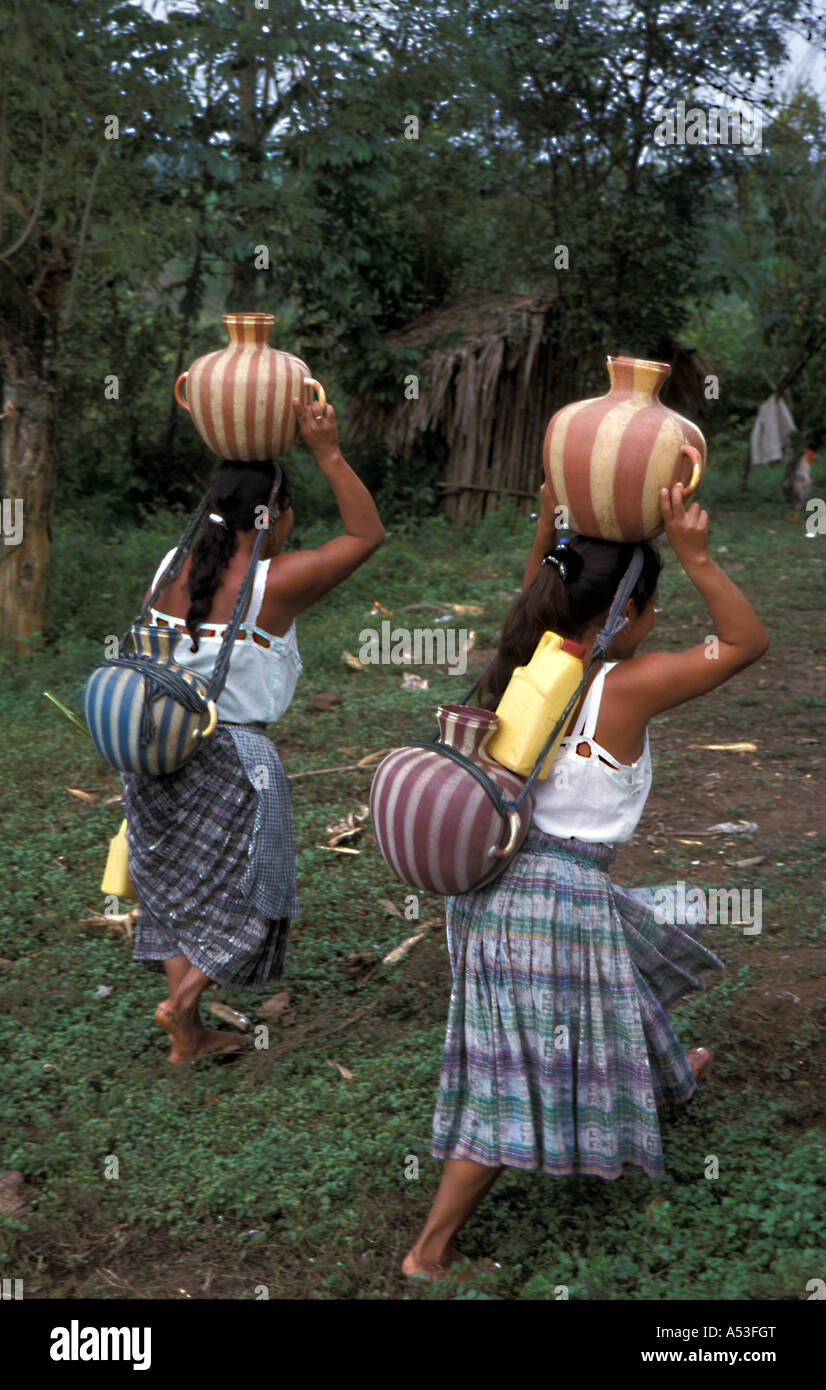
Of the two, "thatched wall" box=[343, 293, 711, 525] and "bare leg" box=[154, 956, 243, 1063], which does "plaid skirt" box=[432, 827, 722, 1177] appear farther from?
"thatched wall" box=[343, 293, 711, 525]

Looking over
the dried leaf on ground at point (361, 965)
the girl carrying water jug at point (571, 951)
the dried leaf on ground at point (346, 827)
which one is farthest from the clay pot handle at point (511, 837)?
the dried leaf on ground at point (346, 827)

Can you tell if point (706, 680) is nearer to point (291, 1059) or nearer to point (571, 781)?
point (571, 781)

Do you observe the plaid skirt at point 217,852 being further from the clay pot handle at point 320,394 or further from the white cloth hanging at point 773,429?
the white cloth hanging at point 773,429

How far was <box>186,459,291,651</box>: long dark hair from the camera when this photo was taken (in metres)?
3.69

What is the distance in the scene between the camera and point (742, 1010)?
156 inches

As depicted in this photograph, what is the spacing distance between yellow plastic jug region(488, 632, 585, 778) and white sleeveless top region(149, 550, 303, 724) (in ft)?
4.07

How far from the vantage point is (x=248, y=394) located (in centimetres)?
354

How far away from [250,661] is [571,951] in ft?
4.72

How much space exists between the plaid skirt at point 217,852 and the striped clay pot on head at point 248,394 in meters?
0.83

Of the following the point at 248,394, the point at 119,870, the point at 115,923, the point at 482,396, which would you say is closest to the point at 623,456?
the point at 248,394

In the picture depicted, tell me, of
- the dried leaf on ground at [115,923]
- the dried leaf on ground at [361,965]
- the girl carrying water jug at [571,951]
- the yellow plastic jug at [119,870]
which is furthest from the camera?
the dried leaf on ground at [115,923]

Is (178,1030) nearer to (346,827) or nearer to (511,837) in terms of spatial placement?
(511,837)

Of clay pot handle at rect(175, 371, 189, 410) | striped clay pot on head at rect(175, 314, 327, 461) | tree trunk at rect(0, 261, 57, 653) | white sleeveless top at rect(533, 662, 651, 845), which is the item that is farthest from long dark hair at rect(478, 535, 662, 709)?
tree trunk at rect(0, 261, 57, 653)

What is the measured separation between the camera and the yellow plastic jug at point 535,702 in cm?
259
